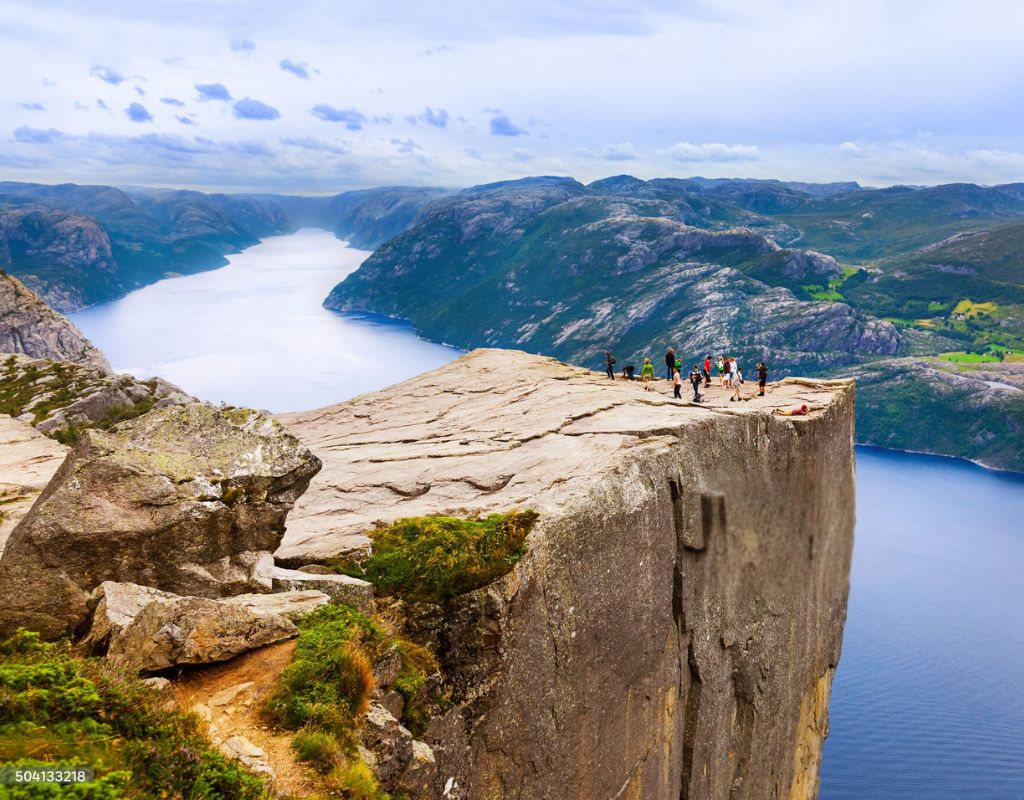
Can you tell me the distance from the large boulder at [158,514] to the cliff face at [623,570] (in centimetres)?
213

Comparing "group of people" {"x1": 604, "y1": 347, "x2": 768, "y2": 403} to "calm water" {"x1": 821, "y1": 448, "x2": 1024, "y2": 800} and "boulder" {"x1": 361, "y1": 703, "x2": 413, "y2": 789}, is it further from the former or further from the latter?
"calm water" {"x1": 821, "y1": 448, "x2": 1024, "y2": 800}

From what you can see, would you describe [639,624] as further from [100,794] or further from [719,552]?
[100,794]

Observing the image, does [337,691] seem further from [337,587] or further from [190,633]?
[337,587]

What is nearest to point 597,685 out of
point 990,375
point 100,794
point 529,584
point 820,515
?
point 529,584

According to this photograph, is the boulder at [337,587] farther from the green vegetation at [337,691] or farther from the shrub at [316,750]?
the shrub at [316,750]

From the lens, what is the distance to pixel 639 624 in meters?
16.8

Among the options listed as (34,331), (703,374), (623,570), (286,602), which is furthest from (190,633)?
(34,331)

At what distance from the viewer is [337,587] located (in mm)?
12086

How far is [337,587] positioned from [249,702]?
278cm

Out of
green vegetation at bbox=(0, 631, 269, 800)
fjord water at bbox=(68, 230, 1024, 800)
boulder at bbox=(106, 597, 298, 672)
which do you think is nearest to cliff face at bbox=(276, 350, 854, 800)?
boulder at bbox=(106, 597, 298, 672)

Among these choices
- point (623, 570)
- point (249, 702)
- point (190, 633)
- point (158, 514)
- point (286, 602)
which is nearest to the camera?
point (249, 702)

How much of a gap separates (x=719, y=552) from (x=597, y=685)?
7021 mm

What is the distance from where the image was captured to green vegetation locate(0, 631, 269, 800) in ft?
23.0

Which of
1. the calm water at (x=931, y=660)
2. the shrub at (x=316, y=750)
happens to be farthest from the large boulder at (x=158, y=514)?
→ the calm water at (x=931, y=660)
